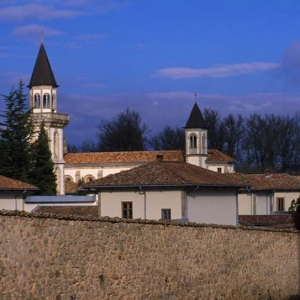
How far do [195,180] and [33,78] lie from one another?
257ft

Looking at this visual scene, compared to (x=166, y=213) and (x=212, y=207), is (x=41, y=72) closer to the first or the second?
(x=212, y=207)

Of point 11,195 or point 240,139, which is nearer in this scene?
point 11,195

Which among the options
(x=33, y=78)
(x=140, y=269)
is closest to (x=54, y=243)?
(x=140, y=269)

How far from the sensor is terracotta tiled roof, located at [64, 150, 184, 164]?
124625 millimetres

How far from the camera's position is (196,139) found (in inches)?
5103

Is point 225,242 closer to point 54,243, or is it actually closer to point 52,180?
point 54,243

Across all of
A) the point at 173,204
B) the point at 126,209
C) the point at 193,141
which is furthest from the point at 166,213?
the point at 193,141

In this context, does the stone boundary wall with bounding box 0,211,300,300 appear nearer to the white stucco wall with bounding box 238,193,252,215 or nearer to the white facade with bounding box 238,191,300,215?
the white stucco wall with bounding box 238,193,252,215

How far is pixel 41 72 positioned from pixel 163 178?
253ft

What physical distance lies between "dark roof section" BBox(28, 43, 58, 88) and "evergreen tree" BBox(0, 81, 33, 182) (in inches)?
978

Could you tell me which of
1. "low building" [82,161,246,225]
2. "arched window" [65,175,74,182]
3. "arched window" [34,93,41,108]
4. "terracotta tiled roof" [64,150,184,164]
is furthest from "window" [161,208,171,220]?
"arched window" [65,175,74,182]

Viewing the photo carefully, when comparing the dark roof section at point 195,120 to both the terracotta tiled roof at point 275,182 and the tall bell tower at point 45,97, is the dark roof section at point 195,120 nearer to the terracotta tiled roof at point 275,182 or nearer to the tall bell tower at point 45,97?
the tall bell tower at point 45,97

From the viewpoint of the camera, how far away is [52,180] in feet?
295

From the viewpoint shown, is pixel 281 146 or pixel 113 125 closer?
pixel 281 146
